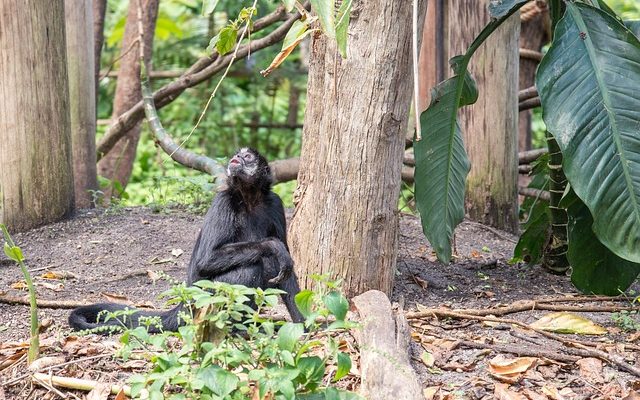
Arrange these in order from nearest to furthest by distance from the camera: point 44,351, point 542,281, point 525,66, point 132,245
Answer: point 44,351
point 542,281
point 132,245
point 525,66

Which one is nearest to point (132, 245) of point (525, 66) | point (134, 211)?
point (134, 211)

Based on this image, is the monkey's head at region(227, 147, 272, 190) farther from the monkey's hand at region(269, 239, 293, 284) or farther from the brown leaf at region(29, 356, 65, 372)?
the brown leaf at region(29, 356, 65, 372)

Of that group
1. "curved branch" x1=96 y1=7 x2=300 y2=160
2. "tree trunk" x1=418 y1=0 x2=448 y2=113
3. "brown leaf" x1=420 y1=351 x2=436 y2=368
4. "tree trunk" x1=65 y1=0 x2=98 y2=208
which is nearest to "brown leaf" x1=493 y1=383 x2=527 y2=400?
"brown leaf" x1=420 y1=351 x2=436 y2=368

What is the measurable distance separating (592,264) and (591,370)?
1.47 meters

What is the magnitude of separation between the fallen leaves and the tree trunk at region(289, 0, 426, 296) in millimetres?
972

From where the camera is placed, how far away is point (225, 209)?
239 inches

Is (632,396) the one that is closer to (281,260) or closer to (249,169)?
(281,260)

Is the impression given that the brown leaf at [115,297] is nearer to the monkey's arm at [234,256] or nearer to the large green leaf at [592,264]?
the monkey's arm at [234,256]

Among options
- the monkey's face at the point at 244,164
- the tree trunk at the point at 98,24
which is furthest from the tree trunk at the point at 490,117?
the tree trunk at the point at 98,24

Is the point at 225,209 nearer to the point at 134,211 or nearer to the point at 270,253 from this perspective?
the point at 270,253

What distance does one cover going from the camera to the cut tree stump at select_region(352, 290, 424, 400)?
383cm

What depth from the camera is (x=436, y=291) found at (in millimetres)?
6312

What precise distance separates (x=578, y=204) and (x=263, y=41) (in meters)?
3.74

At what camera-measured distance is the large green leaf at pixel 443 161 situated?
6.02 metres
